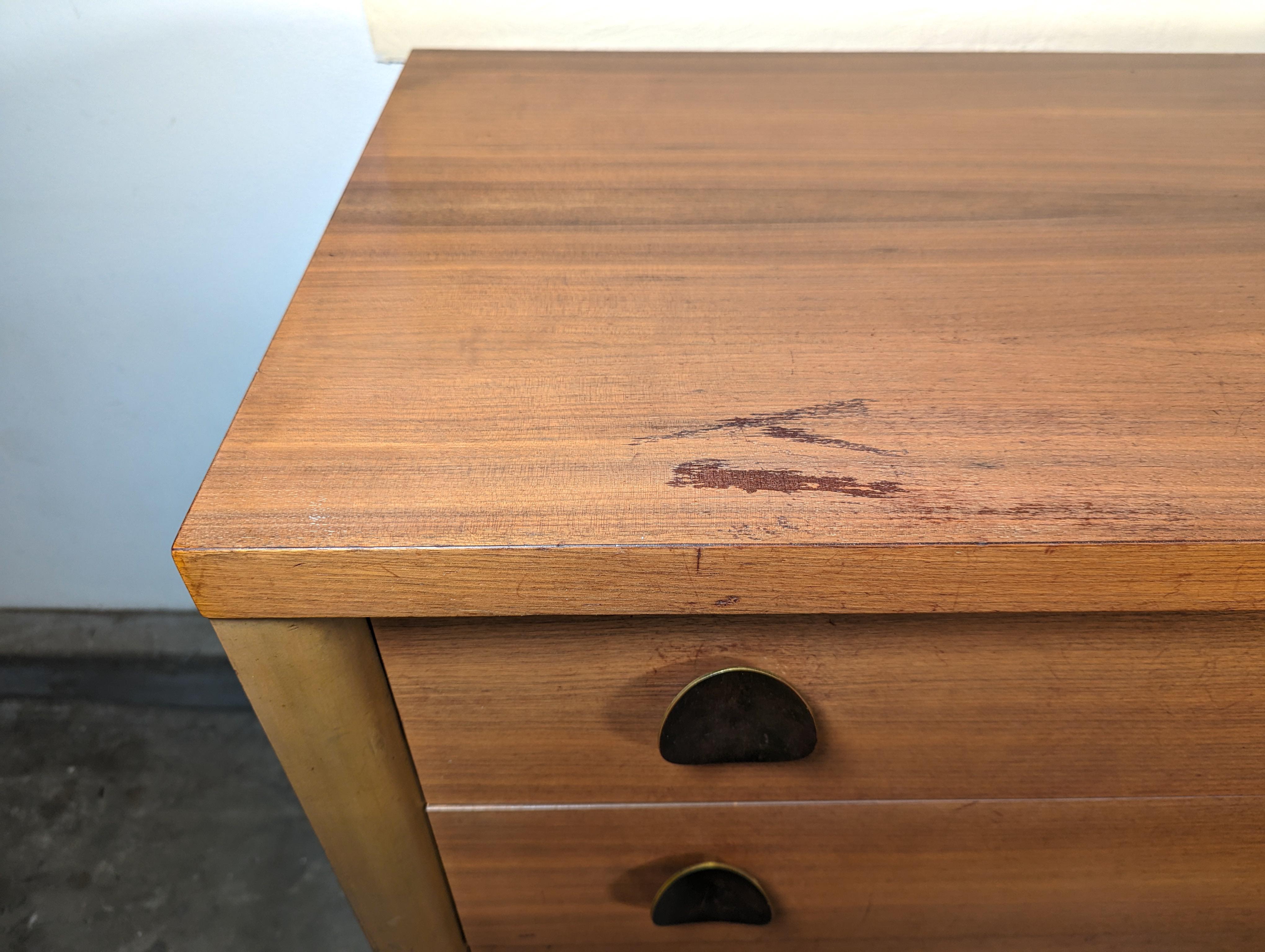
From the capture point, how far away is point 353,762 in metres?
0.33

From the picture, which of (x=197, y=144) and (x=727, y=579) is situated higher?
(x=197, y=144)

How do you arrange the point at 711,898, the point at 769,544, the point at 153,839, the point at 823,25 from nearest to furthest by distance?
the point at 769,544, the point at 711,898, the point at 823,25, the point at 153,839

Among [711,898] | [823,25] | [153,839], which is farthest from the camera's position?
[153,839]

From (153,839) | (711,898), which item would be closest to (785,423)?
(711,898)

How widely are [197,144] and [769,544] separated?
0.65 metres

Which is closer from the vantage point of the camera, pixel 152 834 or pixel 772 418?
pixel 772 418

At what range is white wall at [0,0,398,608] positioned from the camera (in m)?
0.64

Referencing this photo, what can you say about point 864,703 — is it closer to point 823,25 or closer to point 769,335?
point 769,335

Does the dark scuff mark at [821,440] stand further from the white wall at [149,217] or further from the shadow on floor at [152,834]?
the shadow on floor at [152,834]

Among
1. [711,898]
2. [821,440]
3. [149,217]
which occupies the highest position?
[149,217]

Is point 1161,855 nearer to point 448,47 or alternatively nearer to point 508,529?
point 508,529

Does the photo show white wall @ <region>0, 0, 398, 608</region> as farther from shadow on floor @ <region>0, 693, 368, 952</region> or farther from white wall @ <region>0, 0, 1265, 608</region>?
shadow on floor @ <region>0, 693, 368, 952</region>

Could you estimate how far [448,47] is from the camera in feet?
2.08

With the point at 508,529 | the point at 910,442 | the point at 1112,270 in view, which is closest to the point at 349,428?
the point at 508,529
